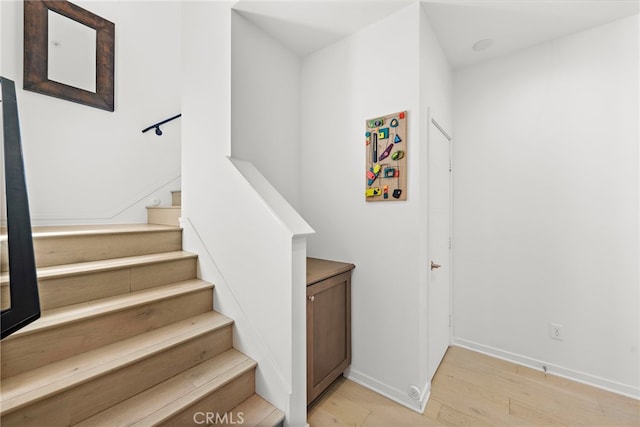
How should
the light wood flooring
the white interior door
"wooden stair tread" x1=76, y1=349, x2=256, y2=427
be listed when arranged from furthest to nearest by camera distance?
the white interior door
the light wood flooring
"wooden stair tread" x1=76, y1=349, x2=256, y2=427

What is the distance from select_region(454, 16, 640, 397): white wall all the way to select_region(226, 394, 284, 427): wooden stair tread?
6.22 feet

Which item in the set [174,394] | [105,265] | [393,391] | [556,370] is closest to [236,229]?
[105,265]

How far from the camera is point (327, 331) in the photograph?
6.11 feet

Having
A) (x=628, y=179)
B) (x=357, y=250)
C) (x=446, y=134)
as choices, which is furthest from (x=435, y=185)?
(x=628, y=179)

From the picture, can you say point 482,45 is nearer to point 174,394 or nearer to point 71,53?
point 174,394

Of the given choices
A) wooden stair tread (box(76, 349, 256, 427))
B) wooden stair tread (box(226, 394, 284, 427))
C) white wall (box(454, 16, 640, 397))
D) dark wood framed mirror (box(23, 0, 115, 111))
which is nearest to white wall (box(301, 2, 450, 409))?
white wall (box(454, 16, 640, 397))

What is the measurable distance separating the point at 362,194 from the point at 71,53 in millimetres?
2977

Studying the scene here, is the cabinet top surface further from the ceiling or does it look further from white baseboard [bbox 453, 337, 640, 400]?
the ceiling

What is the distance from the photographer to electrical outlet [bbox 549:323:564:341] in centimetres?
212

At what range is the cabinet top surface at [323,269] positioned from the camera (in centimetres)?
173

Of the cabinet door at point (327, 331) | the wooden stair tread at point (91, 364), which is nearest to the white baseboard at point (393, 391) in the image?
the cabinet door at point (327, 331)

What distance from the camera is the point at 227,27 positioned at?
1.84m

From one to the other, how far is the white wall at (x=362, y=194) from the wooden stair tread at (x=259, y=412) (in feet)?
2.62

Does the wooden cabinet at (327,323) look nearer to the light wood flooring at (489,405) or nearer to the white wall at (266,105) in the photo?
the light wood flooring at (489,405)
